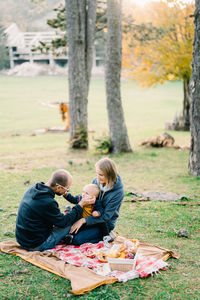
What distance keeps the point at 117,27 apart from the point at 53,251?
31.2ft

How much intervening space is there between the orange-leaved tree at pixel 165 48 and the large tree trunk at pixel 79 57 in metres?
6.26

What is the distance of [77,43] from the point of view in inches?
535

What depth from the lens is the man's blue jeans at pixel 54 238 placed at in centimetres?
485

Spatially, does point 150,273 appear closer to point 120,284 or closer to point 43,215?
point 120,284

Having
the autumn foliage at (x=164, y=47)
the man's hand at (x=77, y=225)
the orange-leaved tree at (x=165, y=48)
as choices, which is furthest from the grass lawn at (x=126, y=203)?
the autumn foliage at (x=164, y=47)

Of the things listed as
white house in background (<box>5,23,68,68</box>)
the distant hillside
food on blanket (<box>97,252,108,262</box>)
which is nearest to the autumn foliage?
food on blanket (<box>97,252,108,262</box>)

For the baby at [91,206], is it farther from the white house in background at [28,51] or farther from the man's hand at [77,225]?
the white house in background at [28,51]

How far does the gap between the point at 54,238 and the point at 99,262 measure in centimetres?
74

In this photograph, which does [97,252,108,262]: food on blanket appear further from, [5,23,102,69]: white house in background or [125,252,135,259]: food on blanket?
[5,23,102,69]: white house in background

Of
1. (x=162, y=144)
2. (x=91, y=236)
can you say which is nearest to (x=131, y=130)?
(x=162, y=144)

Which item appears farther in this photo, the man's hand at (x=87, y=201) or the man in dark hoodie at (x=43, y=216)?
the man's hand at (x=87, y=201)

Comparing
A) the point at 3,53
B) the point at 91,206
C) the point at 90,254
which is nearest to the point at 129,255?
the point at 90,254

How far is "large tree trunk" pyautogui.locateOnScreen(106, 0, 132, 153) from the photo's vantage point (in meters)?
12.4

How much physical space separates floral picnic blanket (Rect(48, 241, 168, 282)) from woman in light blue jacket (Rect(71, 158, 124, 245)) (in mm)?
149
